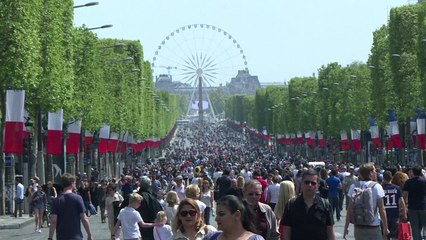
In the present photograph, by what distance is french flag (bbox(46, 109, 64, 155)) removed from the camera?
6047 cm

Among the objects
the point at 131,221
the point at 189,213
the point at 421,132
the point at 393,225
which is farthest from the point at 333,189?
the point at 421,132

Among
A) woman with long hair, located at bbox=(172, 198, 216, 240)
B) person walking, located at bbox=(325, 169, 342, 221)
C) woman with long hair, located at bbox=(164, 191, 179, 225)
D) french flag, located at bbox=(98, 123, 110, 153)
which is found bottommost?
woman with long hair, located at bbox=(172, 198, 216, 240)

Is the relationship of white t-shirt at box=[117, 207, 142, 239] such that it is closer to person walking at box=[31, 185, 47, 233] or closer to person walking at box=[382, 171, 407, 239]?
person walking at box=[382, 171, 407, 239]

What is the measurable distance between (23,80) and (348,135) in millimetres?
79784

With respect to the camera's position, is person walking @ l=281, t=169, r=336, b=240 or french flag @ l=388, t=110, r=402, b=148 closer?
person walking @ l=281, t=169, r=336, b=240

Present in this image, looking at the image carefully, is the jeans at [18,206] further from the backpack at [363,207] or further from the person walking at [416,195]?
the backpack at [363,207]

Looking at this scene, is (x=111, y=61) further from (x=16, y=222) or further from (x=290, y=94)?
(x=290, y=94)

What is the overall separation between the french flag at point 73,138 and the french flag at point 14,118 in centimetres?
1514

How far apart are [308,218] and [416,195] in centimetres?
1041

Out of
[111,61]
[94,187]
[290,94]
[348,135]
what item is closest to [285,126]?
[290,94]

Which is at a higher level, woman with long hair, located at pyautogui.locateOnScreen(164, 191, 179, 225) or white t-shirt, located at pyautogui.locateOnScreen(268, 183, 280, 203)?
white t-shirt, located at pyautogui.locateOnScreen(268, 183, 280, 203)

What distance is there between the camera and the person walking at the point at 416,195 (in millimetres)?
28062

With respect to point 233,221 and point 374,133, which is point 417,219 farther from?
point 374,133

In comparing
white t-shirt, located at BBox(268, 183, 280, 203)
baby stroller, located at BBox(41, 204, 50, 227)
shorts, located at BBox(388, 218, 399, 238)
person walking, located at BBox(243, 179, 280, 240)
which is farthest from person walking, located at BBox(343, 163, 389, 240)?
baby stroller, located at BBox(41, 204, 50, 227)
